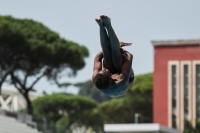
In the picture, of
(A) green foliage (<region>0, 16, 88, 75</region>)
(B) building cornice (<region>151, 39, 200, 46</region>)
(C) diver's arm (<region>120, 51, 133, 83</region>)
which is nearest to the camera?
(C) diver's arm (<region>120, 51, 133, 83</region>)

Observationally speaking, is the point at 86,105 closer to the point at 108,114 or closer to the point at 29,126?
the point at 108,114

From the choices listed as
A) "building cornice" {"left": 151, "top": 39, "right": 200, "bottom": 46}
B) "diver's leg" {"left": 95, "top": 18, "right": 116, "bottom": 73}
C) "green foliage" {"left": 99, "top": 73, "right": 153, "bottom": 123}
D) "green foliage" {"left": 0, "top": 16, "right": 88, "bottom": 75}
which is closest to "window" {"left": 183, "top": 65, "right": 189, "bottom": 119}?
"building cornice" {"left": 151, "top": 39, "right": 200, "bottom": 46}

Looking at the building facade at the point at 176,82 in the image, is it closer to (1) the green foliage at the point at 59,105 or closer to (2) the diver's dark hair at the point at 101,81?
(1) the green foliage at the point at 59,105

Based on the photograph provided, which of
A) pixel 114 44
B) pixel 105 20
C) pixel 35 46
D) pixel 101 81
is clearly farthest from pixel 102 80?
pixel 35 46

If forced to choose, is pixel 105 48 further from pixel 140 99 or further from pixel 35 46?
pixel 140 99

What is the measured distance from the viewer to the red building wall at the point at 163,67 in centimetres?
5212

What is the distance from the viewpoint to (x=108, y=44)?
895cm

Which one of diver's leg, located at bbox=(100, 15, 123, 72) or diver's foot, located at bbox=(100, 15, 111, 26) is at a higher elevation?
diver's foot, located at bbox=(100, 15, 111, 26)

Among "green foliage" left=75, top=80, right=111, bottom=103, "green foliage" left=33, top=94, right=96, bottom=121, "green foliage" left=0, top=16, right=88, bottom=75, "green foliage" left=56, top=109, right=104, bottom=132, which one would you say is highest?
"green foliage" left=0, top=16, right=88, bottom=75

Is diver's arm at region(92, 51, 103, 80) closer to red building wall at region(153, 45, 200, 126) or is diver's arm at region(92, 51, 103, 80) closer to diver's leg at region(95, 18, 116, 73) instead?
diver's leg at region(95, 18, 116, 73)

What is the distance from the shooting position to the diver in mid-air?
882 centimetres

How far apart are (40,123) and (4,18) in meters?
15.4

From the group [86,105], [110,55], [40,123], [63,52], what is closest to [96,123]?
[86,105]

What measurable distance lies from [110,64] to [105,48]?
22cm
